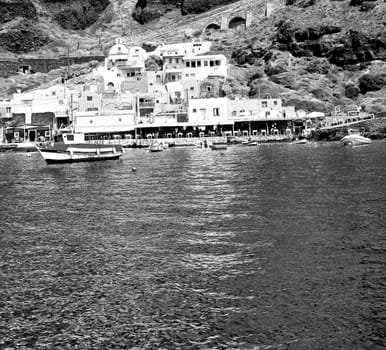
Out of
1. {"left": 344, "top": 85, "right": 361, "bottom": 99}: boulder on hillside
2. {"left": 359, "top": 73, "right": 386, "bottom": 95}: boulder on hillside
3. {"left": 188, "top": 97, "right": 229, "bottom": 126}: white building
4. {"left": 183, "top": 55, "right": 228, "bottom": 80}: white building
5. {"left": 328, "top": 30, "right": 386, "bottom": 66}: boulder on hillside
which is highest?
{"left": 328, "top": 30, "right": 386, "bottom": 66}: boulder on hillside

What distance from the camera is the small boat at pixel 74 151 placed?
2534 inches

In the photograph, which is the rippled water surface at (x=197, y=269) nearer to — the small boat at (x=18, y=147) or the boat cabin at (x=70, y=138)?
the boat cabin at (x=70, y=138)

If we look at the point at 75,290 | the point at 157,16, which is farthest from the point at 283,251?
the point at 157,16

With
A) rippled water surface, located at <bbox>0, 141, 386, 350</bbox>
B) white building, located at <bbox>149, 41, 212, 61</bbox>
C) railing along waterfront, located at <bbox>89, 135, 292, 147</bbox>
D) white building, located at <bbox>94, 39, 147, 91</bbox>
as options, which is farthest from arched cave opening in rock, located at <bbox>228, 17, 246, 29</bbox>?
rippled water surface, located at <bbox>0, 141, 386, 350</bbox>

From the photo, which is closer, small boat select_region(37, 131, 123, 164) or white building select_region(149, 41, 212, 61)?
small boat select_region(37, 131, 123, 164)

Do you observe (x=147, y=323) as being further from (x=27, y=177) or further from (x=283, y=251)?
(x=27, y=177)

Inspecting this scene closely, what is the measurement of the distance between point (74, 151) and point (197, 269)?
165 ft

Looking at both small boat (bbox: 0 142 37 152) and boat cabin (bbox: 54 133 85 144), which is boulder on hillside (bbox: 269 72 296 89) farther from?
boat cabin (bbox: 54 133 85 144)

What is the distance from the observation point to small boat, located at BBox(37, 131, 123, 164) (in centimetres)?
6438

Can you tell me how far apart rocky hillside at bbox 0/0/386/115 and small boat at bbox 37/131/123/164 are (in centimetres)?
4365

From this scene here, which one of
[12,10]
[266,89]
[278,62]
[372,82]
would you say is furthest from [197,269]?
[12,10]

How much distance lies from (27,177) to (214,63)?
68.7 metres

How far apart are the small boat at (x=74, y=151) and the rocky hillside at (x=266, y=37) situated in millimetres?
43650

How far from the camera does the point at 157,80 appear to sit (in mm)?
112688
